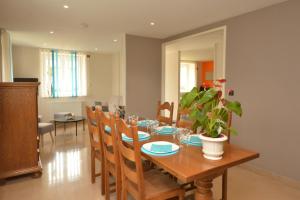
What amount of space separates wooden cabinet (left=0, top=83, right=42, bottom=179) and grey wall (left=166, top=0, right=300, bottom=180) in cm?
317

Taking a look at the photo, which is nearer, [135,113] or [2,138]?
[2,138]

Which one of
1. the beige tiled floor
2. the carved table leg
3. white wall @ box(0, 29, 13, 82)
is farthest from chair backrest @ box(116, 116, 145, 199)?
white wall @ box(0, 29, 13, 82)

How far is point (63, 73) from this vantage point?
6574 mm

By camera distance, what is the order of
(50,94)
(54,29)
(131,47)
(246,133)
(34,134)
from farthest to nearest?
(50,94), (131,47), (54,29), (246,133), (34,134)

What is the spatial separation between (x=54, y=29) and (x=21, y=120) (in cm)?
227

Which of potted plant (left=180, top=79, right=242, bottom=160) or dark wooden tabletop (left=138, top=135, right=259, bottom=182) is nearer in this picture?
dark wooden tabletop (left=138, top=135, right=259, bottom=182)

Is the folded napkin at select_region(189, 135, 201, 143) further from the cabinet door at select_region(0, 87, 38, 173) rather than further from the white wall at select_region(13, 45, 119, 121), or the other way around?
the white wall at select_region(13, 45, 119, 121)

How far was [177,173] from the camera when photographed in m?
1.34

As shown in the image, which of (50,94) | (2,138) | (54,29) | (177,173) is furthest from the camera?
(50,94)

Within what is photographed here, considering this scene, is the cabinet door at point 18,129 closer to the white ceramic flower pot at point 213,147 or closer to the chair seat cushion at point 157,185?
the chair seat cushion at point 157,185

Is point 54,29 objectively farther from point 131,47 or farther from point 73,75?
point 73,75

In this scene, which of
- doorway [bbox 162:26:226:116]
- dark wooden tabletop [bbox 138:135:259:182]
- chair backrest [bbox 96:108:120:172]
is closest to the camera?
dark wooden tabletop [bbox 138:135:259:182]

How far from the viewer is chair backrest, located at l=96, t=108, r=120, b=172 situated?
1.87 metres

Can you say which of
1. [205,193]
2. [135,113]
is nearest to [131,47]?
[135,113]
